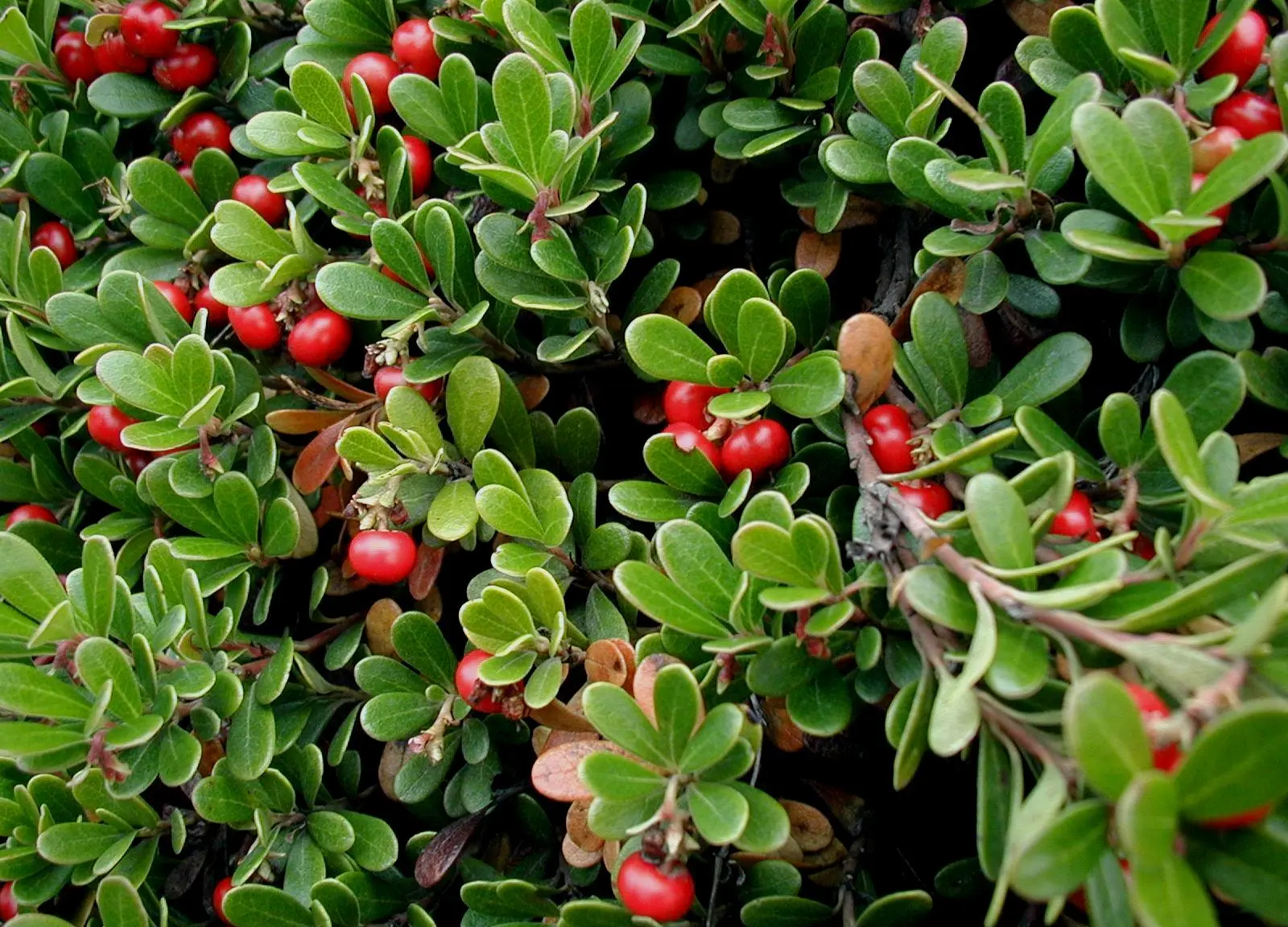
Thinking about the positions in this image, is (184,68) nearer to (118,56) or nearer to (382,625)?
(118,56)

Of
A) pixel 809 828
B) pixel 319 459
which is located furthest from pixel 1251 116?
pixel 319 459

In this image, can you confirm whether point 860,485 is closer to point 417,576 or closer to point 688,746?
point 688,746

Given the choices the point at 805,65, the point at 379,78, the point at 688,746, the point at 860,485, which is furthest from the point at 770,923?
the point at 379,78

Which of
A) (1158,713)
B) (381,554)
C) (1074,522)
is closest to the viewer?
(1158,713)

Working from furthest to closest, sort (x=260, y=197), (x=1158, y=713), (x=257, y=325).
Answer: (x=260, y=197) < (x=257, y=325) < (x=1158, y=713)

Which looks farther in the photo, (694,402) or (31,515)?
(31,515)

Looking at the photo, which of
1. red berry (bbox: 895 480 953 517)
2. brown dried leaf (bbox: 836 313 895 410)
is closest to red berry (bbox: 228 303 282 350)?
brown dried leaf (bbox: 836 313 895 410)

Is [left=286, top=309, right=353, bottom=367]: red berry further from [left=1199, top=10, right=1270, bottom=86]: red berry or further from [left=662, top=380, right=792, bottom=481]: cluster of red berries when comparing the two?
[left=1199, top=10, right=1270, bottom=86]: red berry

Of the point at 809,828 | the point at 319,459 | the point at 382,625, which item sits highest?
the point at 319,459
